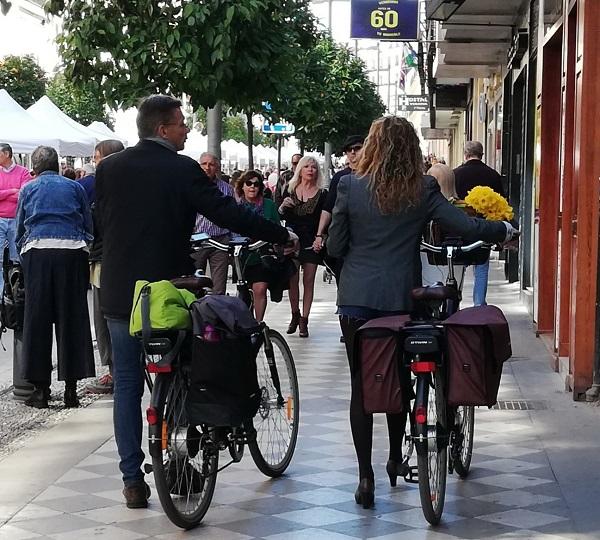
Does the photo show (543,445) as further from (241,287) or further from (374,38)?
(374,38)

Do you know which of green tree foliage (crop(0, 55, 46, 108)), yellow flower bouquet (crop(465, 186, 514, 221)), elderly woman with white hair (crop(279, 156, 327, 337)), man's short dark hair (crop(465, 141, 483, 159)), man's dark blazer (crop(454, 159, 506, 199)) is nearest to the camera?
yellow flower bouquet (crop(465, 186, 514, 221))

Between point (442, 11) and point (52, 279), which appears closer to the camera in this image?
point (52, 279)

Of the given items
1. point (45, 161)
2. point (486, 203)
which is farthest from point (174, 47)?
point (486, 203)

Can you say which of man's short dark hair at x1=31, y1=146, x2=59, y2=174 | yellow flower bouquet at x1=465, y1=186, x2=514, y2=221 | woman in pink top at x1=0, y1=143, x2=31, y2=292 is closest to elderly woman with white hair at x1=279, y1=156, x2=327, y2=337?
woman in pink top at x1=0, y1=143, x2=31, y2=292

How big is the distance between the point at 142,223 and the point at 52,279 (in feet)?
11.2

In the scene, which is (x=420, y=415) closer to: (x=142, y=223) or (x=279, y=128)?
(x=142, y=223)

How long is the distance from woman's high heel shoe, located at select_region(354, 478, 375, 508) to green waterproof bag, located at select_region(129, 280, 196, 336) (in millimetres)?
1190

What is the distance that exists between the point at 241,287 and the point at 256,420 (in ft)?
8.30

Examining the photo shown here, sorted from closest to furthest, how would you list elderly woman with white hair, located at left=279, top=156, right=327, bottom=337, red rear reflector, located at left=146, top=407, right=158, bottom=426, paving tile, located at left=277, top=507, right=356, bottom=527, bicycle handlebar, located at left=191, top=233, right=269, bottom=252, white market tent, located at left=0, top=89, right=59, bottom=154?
1. red rear reflector, located at left=146, top=407, right=158, bottom=426
2. paving tile, located at left=277, top=507, right=356, bottom=527
3. bicycle handlebar, located at left=191, top=233, right=269, bottom=252
4. elderly woman with white hair, located at left=279, top=156, right=327, bottom=337
5. white market tent, located at left=0, top=89, right=59, bottom=154

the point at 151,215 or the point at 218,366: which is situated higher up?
the point at 151,215

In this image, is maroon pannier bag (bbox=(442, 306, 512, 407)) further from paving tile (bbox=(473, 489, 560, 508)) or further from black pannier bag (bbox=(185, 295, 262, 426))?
black pannier bag (bbox=(185, 295, 262, 426))

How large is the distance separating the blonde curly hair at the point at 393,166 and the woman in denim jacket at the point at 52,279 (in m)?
3.62

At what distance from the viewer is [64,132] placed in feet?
86.0

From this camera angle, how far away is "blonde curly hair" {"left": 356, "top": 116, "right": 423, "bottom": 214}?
6.38 m
